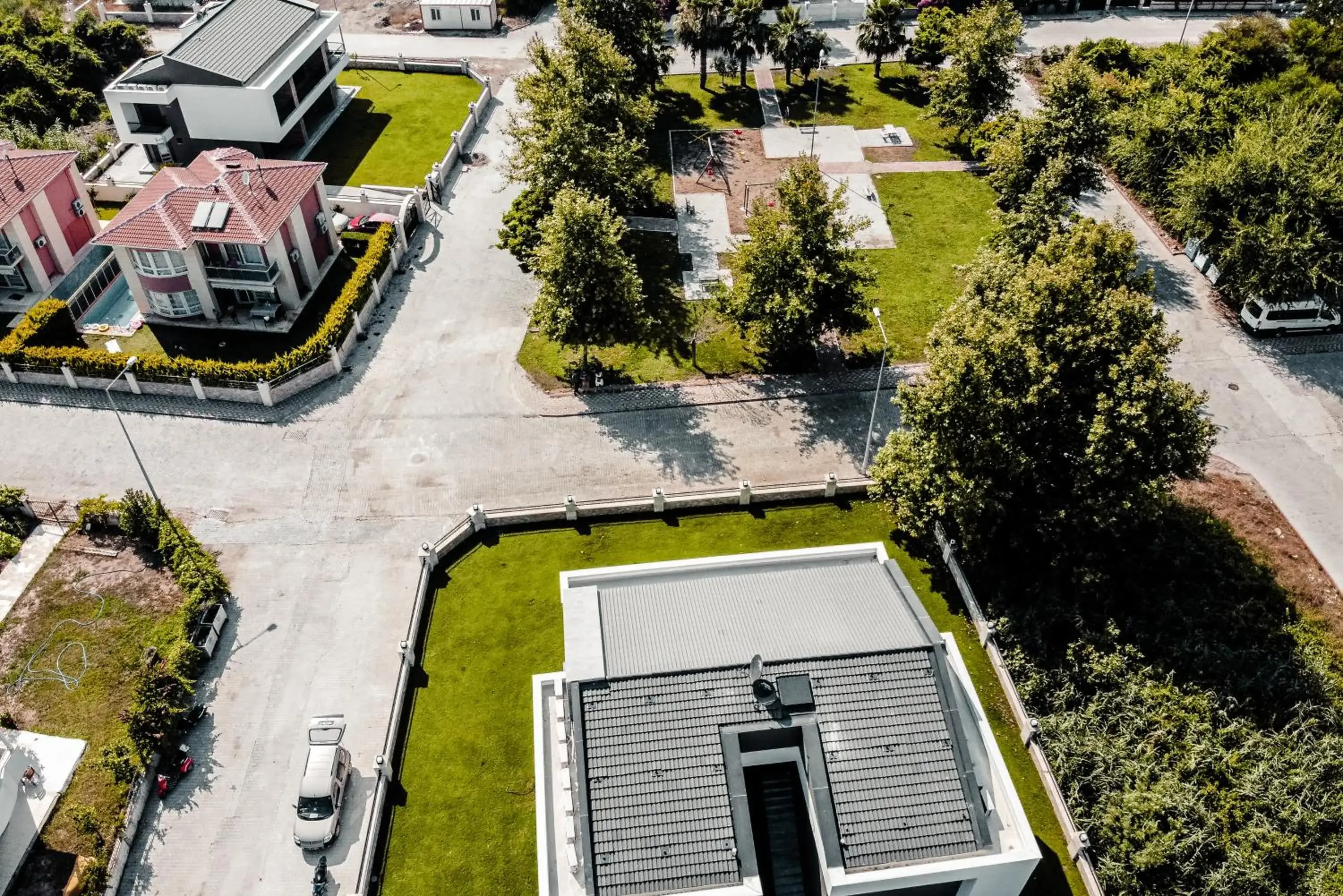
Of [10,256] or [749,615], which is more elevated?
[749,615]

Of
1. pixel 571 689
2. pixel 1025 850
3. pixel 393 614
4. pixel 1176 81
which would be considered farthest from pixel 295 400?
A: pixel 1176 81

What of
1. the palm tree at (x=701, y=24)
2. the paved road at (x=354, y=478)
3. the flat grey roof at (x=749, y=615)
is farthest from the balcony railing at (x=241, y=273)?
the palm tree at (x=701, y=24)

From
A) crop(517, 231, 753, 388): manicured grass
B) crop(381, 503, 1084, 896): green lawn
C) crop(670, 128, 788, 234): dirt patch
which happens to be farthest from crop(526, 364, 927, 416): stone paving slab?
crop(670, 128, 788, 234): dirt patch

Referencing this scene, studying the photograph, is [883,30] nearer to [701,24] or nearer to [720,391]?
[701,24]

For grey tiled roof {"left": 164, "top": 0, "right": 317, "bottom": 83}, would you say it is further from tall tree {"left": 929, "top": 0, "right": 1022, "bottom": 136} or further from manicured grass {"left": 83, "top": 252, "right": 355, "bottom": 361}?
tall tree {"left": 929, "top": 0, "right": 1022, "bottom": 136}

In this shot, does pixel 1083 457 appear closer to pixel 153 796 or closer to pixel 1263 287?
pixel 1263 287

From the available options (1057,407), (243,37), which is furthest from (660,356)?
(243,37)
